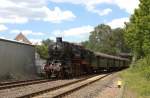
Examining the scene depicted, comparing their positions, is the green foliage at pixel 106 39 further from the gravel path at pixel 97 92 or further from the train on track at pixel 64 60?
the gravel path at pixel 97 92

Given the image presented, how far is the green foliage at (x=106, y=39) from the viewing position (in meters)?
170

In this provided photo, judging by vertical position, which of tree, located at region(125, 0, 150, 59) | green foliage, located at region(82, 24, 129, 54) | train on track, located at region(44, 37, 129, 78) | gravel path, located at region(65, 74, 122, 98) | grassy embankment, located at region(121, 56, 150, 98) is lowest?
gravel path, located at region(65, 74, 122, 98)

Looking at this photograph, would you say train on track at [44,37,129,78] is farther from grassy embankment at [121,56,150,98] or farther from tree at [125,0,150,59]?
tree at [125,0,150,59]

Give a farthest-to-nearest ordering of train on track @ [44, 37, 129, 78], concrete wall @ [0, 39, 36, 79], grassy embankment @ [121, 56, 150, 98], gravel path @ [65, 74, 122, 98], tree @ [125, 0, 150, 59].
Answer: tree @ [125, 0, 150, 59], train on track @ [44, 37, 129, 78], concrete wall @ [0, 39, 36, 79], grassy embankment @ [121, 56, 150, 98], gravel path @ [65, 74, 122, 98]

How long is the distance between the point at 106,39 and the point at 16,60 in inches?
5468

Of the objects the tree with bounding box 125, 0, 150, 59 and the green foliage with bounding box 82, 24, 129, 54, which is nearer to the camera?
the tree with bounding box 125, 0, 150, 59

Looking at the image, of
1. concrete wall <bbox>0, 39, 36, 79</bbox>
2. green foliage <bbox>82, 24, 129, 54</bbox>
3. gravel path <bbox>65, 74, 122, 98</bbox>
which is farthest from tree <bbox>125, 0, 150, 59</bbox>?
green foliage <bbox>82, 24, 129, 54</bbox>

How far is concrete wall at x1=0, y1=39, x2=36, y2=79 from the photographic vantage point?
3731 cm

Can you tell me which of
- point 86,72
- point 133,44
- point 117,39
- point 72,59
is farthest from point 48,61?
point 117,39

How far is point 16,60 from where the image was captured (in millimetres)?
40719

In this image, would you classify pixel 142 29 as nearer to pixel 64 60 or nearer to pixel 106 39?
pixel 64 60

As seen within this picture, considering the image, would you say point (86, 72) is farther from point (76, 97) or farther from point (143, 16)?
point (76, 97)

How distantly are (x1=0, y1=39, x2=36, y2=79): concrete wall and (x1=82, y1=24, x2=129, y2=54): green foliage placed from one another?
121 meters

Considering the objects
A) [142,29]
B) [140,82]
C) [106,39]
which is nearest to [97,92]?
[140,82]
